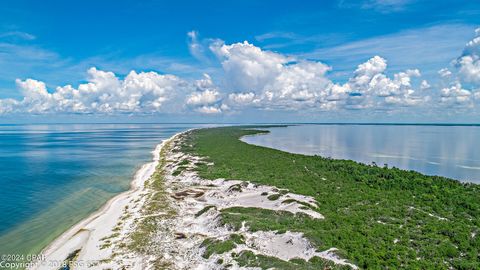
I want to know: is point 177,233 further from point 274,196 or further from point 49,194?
point 49,194

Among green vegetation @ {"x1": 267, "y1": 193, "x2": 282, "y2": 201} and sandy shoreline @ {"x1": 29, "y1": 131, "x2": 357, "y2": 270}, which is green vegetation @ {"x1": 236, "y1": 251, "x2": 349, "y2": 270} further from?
green vegetation @ {"x1": 267, "y1": 193, "x2": 282, "y2": 201}

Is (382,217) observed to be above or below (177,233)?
above

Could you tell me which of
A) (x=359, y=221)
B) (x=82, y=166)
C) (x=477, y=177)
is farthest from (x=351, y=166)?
(x=82, y=166)

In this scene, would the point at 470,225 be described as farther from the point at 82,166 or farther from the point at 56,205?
the point at 82,166

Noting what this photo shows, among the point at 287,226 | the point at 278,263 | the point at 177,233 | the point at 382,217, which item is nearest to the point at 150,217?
the point at 177,233

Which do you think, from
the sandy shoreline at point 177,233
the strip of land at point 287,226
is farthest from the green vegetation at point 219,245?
the sandy shoreline at point 177,233
